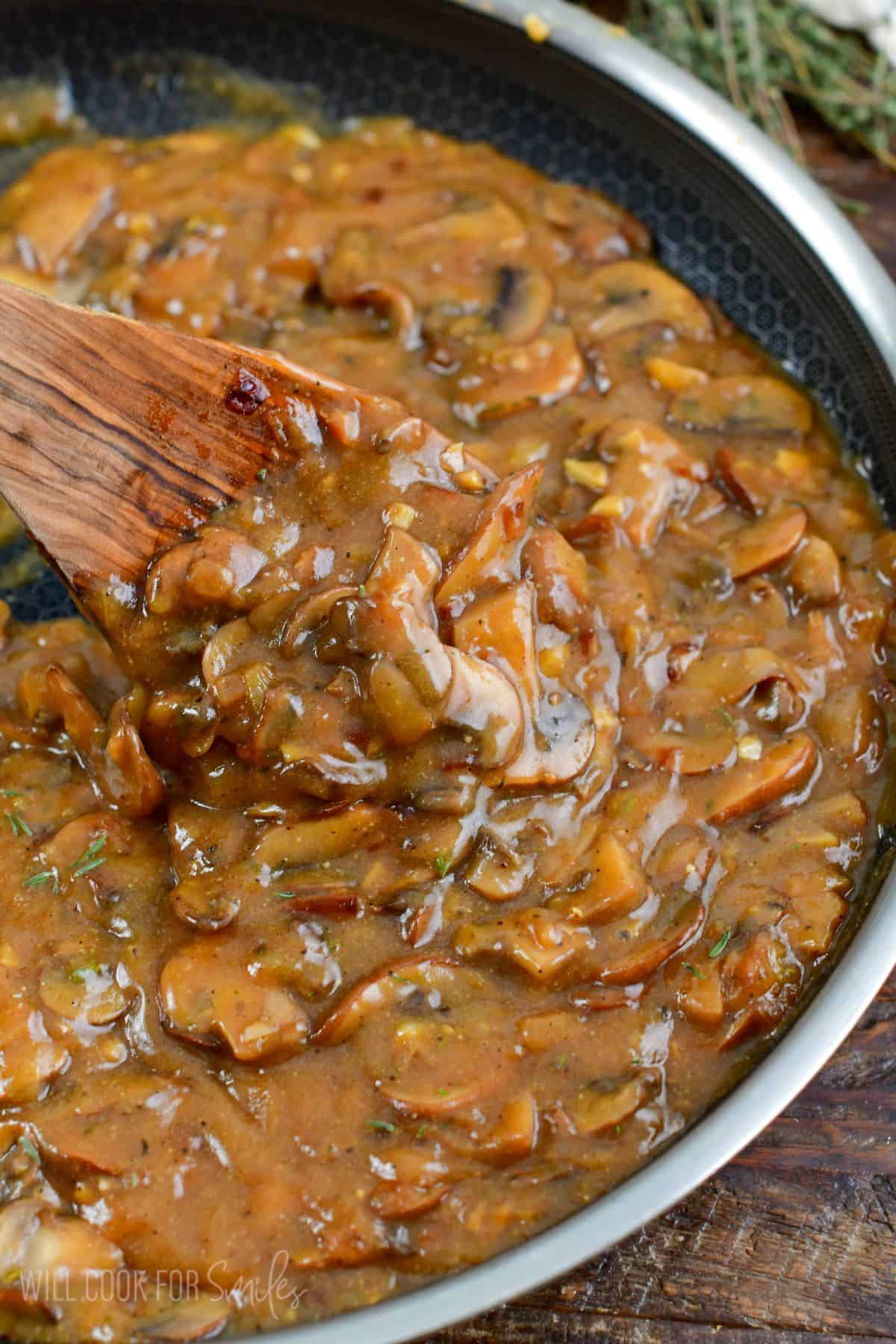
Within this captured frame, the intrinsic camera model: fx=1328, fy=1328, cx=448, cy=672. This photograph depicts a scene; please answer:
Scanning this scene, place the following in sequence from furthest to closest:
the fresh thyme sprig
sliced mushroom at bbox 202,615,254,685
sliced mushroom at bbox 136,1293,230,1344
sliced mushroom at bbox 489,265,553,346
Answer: the fresh thyme sprig < sliced mushroom at bbox 489,265,553,346 < sliced mushroom at bbox 202,615,254,685 < sliced mushroom at bbox 136,1293,230,1344

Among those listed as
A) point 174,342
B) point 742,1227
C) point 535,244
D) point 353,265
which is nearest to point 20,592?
point 174,342

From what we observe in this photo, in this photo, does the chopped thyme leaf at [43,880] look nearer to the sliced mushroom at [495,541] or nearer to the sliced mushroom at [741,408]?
the sliced mushroom at [495,541]

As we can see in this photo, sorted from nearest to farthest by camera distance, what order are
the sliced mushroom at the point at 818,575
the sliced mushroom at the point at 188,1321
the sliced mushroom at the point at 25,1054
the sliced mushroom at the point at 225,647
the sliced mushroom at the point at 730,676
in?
the sliced mushroom at the point at 188,1321 → the sliced mushroom at the point at 25,1054 → the sliced mushroom at the point at 225,647 → the sliced mushroom at the point at 730,676 → the sliced mushroom at the point at 818,575

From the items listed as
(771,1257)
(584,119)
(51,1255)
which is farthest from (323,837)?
(584,119)

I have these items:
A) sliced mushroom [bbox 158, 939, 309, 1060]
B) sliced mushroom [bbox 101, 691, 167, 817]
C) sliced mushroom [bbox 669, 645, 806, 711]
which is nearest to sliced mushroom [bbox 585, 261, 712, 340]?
sliced mushroom [bbox 669, 645, 806, 711]

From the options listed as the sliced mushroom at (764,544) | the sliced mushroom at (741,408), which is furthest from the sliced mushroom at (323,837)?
the sliced mushroom at (741,408)

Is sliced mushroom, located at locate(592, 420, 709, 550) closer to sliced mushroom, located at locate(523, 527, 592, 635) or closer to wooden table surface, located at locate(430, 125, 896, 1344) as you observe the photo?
sliced mushroom, located at locate(523, 527, 592, 635)

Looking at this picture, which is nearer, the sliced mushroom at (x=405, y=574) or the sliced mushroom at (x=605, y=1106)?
the sliced mushroom at (x=605, y=1106)

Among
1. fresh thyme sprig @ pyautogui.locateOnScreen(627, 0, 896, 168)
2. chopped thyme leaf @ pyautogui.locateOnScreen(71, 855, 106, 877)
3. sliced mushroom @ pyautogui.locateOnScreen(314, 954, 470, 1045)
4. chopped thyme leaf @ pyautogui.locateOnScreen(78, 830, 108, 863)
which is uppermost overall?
fresh thyme sprig @ pyautogui.locateOnScreen(627, 0, 896, 168)
